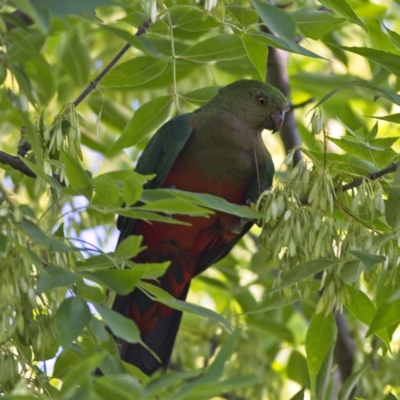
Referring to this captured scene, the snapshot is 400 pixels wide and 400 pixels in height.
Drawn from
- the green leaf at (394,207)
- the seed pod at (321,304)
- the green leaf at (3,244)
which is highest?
the green leaf at (3,244)

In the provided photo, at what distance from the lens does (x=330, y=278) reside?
6.64 ft

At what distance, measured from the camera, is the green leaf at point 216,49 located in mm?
2520

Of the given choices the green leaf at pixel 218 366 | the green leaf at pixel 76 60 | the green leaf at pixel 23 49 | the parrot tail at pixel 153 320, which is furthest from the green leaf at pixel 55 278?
the green leaf at pixel 76 60

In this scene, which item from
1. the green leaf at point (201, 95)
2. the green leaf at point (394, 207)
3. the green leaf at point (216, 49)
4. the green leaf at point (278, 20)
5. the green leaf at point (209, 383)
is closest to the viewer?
the green leaf at point (209, 383)

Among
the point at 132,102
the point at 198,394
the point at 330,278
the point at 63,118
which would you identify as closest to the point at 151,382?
the point at 198,394

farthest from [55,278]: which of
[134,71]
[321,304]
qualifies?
[134,71]

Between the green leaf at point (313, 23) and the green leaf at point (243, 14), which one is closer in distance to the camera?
the green leaf at point (243, 14)

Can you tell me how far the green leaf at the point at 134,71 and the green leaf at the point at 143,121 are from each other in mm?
118

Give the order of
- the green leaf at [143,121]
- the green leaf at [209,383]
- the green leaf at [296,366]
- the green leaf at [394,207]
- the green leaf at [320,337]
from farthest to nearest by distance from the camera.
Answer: the green leaf at [296,366] → the green leaf at [143,121] → the green leaf at [320,337] → the green leaf at [394,207] → the green leaf at [209,383]

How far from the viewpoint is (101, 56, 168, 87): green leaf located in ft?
8.39

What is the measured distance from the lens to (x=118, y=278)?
1.59m

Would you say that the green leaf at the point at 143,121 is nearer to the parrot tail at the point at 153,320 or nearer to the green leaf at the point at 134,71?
the green leaf at the point at 134,71

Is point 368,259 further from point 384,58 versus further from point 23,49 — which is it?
point 23,49

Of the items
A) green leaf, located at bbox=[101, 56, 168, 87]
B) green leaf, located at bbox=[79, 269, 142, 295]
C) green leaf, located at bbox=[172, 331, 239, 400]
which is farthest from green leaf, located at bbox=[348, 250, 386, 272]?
green leaf, located at bbox=[101, 56, 168, 87]
